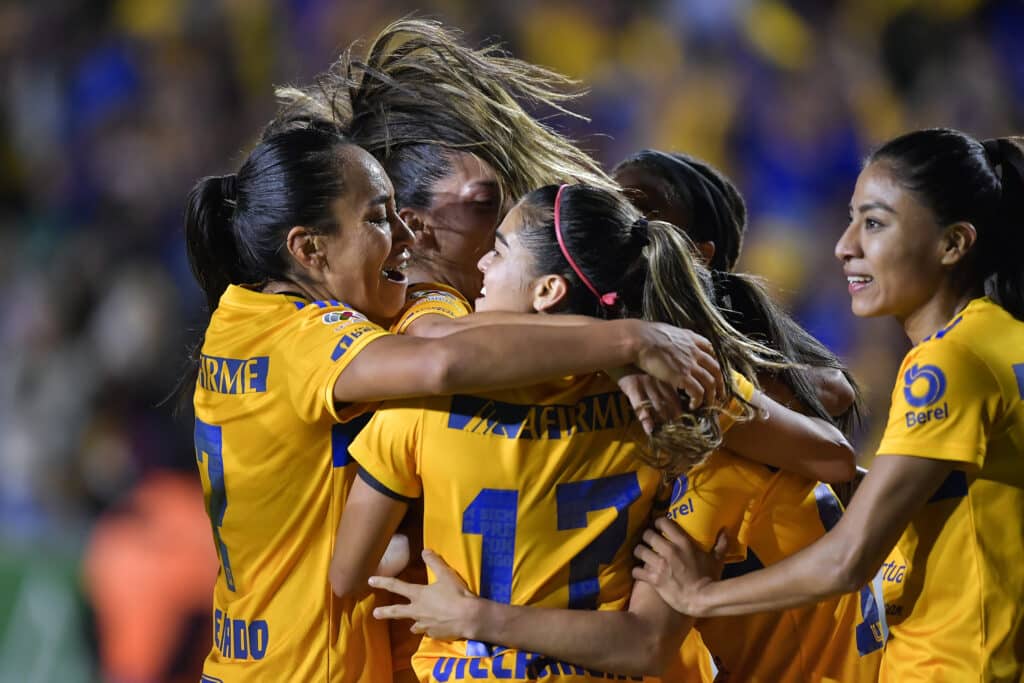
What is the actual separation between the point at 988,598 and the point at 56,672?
445 centimetres

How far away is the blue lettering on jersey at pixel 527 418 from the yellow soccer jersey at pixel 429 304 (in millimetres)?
459

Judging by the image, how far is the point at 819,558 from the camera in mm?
2281

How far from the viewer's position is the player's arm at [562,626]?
2223mm

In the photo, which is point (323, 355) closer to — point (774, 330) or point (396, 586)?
point (396, 586)

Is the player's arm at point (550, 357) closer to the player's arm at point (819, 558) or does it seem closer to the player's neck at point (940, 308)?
the player's arm at point (819, 558)

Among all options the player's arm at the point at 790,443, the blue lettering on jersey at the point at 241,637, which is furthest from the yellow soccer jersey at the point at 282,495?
the player's arm at the point at 790,443

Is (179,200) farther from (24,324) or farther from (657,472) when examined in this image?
(657,472)

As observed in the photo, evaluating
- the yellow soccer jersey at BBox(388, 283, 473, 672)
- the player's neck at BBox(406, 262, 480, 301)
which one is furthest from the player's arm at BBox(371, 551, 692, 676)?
the player's neck at BBox(406, 262, 480, 301)

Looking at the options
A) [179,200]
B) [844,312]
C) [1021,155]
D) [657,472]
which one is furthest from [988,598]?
[179,200]

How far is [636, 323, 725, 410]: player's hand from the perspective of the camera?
220cm

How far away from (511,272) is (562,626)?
71 cm

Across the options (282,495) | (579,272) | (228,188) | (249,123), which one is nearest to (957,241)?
(579,272)

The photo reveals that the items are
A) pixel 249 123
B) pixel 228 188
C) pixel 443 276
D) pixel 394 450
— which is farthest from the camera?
pixel 249 123

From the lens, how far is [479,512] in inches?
87.4
